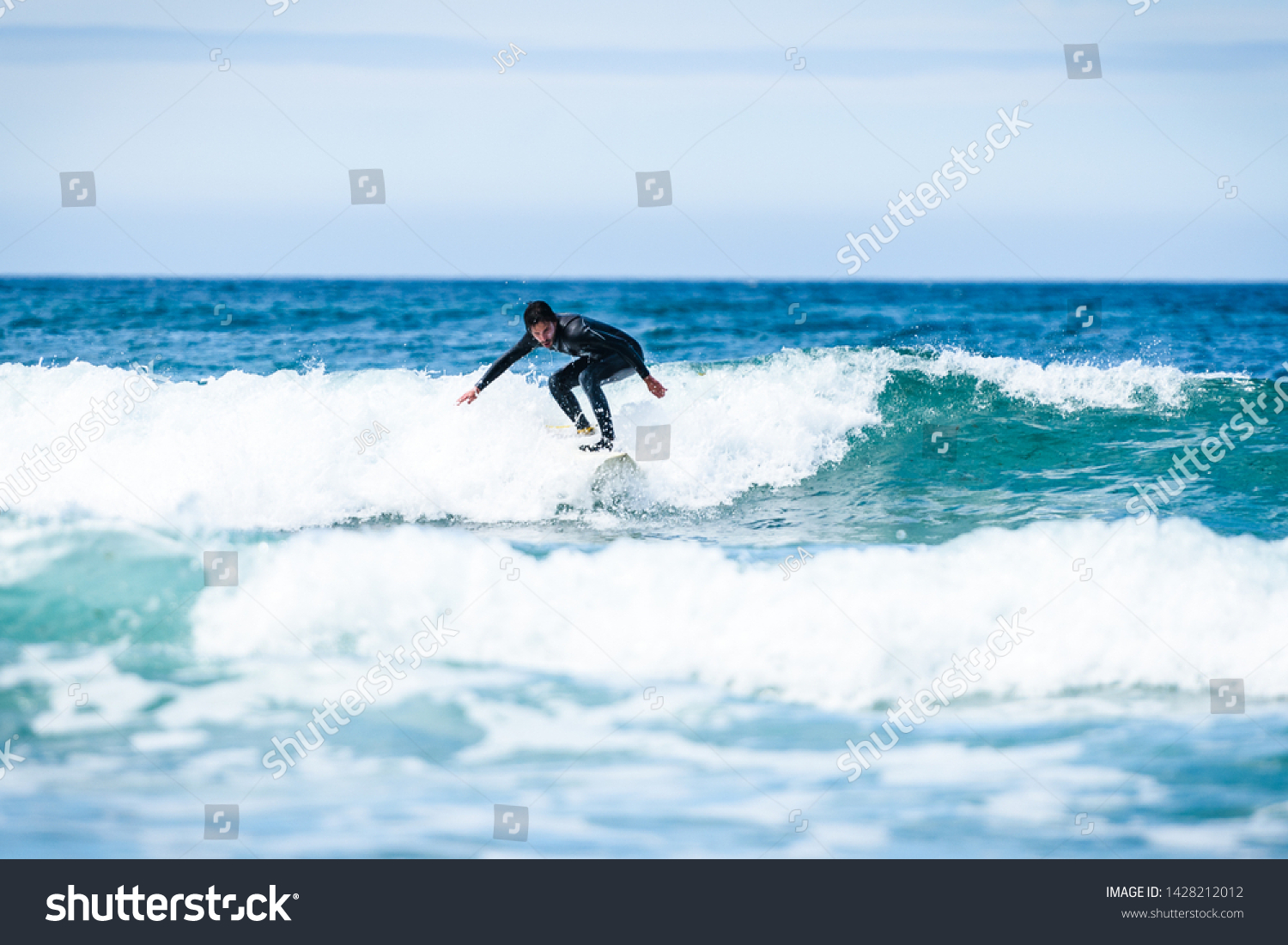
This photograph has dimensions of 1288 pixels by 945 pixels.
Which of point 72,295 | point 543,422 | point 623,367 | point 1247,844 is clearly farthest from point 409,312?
point 1247,844

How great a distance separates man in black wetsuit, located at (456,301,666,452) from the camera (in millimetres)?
7387

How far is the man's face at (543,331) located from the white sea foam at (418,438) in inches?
80.9

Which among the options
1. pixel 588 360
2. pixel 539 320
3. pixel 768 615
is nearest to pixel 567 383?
pixel 588 360

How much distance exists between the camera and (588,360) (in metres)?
8.20

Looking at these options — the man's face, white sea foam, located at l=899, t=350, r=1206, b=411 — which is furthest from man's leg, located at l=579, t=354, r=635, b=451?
white sea foam, located at l=899, t=350, r=1206, b=411

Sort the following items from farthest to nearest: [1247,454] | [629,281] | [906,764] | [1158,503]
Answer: [629,281]
[1247,454]
[1158,503]
[906,764]

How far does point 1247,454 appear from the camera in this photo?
10.7 metres

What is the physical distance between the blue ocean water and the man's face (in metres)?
1.65

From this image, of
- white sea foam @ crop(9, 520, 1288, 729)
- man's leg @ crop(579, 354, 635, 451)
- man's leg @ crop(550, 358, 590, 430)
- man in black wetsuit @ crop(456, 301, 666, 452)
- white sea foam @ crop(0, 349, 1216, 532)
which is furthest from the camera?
white sea foam @ crop(0, 349, 1216, 532)

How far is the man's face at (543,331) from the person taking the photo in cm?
732

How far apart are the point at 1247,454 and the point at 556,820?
373 inches

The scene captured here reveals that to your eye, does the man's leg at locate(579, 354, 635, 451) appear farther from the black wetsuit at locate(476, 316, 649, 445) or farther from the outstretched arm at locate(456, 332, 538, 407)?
the outstretched arm at locate(456, 332, 538, 407)

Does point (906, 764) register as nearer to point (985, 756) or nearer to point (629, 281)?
point (985, 756)

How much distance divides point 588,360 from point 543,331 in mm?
871
